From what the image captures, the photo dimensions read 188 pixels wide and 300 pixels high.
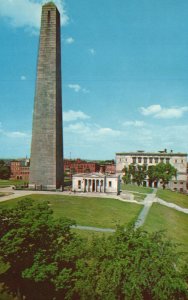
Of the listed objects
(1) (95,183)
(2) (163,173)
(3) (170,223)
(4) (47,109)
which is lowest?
(3) (170,223)

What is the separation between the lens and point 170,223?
40.2m

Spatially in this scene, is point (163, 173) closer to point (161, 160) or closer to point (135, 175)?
point (135, 175)

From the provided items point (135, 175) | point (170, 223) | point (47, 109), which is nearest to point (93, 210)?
point (170, 223)

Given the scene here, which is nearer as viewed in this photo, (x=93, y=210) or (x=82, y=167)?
(x=93, y=210)

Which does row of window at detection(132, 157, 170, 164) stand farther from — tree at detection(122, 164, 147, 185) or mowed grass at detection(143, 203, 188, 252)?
mowed grass at detection(143, 203, 188, 252)

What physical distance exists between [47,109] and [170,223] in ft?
117

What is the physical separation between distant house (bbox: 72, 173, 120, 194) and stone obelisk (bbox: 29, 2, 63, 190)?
19.2ft

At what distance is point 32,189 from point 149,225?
33.6m

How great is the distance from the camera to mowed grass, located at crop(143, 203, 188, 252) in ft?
111

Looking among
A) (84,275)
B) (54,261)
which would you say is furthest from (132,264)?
(54,261)

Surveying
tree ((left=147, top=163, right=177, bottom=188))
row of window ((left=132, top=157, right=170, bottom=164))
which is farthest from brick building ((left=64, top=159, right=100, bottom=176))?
tree ((left=147, top=163, right=177, bottom=188))

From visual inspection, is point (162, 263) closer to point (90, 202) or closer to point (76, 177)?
point (90, 202)

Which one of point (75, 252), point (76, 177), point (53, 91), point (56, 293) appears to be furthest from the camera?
point (76, 177)

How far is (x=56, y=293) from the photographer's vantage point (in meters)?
18.5
